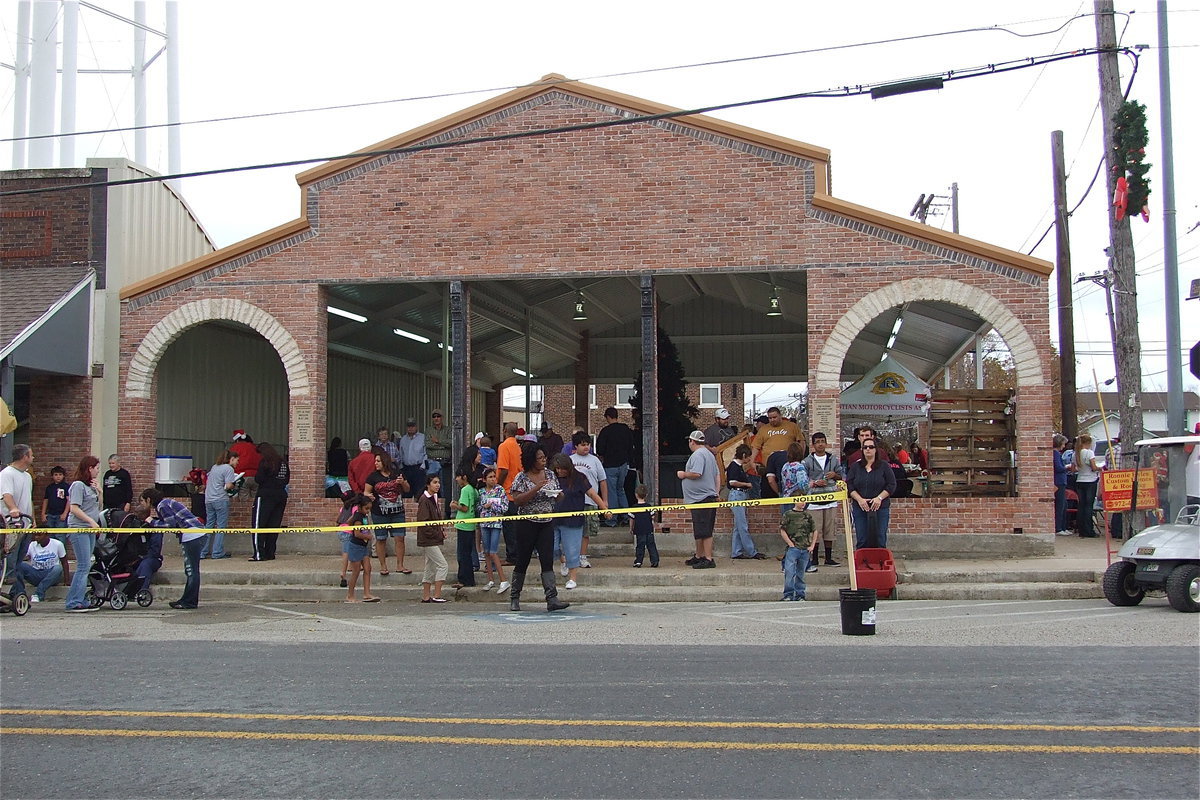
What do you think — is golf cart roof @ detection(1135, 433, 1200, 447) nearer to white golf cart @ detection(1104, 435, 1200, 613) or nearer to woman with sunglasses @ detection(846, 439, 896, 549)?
white golf cart @ detection(1104, 435, 1200, 613)

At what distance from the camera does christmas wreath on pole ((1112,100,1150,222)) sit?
14969mm

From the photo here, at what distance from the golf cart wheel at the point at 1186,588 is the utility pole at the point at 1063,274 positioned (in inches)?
469

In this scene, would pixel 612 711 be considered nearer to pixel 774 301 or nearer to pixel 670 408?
pixel 670 408

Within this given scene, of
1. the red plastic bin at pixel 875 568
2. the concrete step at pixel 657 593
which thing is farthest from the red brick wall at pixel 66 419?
the red plastic bin at pixel 875 568

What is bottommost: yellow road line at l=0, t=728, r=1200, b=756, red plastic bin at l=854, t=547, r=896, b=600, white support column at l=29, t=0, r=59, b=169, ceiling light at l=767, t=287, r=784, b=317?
yellow road line at l=0, t=728, r=1200, b=756

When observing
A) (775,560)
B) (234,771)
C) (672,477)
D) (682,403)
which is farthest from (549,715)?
(682,403)

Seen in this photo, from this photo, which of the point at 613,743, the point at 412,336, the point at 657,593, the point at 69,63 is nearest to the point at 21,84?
the point at 69,63

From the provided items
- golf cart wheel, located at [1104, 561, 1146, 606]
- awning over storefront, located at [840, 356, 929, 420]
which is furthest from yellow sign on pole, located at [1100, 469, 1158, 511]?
awning over storefront, located at [840, 356, 929, 420]

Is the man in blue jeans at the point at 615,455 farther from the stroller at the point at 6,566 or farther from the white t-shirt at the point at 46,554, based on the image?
the stroller at the point at 6,566

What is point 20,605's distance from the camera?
507 inches

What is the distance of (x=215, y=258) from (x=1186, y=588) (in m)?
14.3

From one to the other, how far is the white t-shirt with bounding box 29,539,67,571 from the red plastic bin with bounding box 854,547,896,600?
9.70 meters

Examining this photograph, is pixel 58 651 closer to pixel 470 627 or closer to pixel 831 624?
pixel 470 627

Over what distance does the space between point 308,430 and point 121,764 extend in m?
11.7
